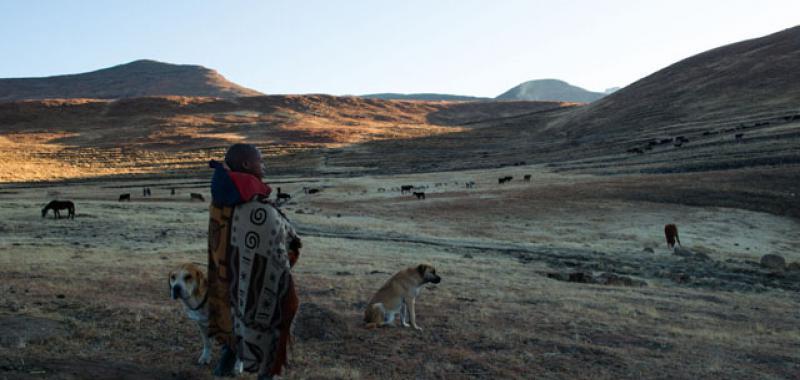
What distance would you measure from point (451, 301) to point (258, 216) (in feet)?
25.5

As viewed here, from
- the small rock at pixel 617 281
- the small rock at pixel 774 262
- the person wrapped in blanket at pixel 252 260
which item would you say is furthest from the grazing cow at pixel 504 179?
the person wrapped in blanket at pixel 252 260

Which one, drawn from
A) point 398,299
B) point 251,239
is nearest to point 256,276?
point 251,239

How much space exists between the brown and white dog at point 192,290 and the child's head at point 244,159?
164 centimetres

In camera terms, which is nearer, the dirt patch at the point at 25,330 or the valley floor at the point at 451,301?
the dirt patch at the point at 25,330

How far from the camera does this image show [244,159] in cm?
703

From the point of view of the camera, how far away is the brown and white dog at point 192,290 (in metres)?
7.52

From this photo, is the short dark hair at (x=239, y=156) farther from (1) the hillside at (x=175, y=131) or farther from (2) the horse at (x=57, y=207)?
(1) the hillside at (x=175, y=131)

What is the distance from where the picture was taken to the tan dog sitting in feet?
35.3

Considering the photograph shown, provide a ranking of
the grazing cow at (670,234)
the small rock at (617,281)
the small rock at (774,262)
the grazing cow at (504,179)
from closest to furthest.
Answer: the small rock at (617,281)
the small rock at (774,262)
the grazing cow at (670,234)
the grazing cow at (504,179)

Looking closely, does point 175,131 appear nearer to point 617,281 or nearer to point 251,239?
point 617,281

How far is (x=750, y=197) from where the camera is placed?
40188 mm

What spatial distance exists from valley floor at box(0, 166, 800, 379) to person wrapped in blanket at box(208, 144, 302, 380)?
132 centimetres

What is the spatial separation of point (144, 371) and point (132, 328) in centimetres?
252

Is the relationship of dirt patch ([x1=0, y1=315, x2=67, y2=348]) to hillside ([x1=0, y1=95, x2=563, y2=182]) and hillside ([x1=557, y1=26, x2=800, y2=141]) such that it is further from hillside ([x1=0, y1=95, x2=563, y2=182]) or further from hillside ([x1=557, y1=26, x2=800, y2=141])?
hillside ([x1=557, y1=26, x2=800, y2=141])
